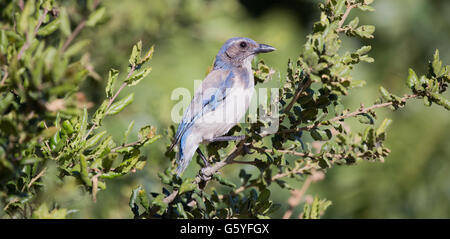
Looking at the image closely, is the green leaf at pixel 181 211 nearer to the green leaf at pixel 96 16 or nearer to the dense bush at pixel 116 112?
the dense bush at pixel 116 112

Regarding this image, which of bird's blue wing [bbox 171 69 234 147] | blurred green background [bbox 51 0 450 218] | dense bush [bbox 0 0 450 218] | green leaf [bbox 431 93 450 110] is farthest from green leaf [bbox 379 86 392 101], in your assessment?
bird's blue wing [bbox 171 69 234 147]

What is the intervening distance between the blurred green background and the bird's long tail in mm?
86

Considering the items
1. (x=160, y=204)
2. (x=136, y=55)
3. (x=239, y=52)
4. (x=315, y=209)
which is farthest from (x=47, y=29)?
(x=239, y=52)

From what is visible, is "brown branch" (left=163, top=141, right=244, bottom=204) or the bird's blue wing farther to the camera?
the bird's blue wing

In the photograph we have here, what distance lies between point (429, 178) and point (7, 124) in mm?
3776

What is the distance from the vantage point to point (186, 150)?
3.66 meters

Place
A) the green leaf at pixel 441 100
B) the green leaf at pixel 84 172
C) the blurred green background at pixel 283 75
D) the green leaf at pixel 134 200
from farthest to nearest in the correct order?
1. the blurred green background at pixel 283 75
2. the green leaf at pixel 134 200
3. the green leaf at pixel 441 100
4. the green leaf at pixel 84 172

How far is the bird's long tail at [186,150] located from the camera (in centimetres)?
347

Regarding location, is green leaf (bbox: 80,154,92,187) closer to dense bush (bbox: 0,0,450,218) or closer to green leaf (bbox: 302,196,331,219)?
dense bush (bbox: 0,0,450,218)

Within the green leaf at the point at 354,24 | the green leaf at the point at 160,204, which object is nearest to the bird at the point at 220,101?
the green leaf at the point at 160,204

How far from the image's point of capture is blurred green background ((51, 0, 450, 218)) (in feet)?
12.2

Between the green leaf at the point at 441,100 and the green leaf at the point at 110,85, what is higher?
the green leaf at the point at 110,85
